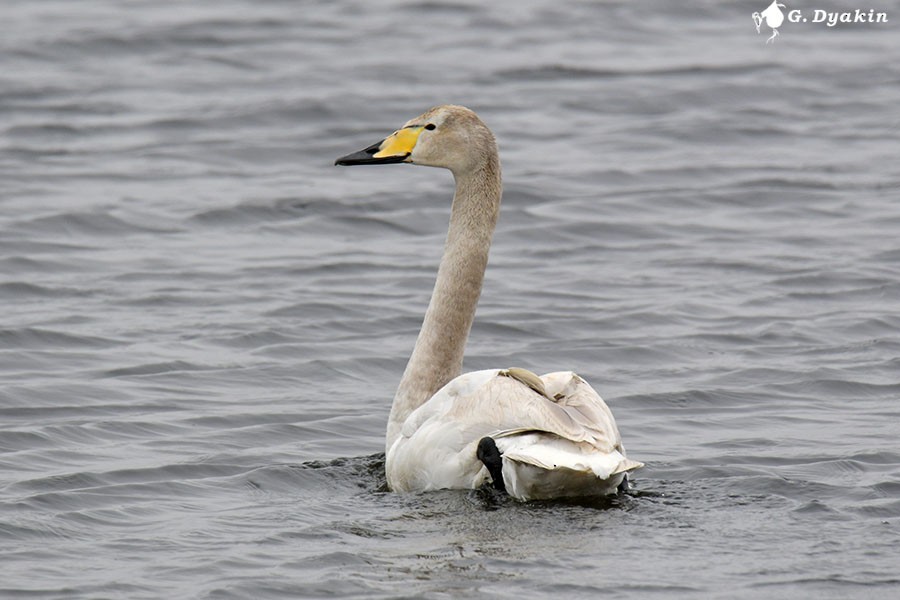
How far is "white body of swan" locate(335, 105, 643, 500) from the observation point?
7.49 meters

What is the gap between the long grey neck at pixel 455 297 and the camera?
29.2ft

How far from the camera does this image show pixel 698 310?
1282 cm

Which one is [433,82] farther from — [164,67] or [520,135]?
[164,67]

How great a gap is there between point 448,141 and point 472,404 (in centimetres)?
180

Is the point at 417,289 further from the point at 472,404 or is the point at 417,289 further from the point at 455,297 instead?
the point at 472,404

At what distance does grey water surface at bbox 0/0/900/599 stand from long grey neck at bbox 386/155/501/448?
1.82 feet

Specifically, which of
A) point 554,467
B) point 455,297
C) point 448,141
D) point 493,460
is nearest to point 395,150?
point 448,141

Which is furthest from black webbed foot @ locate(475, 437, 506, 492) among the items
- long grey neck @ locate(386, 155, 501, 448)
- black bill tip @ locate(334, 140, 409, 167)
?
black bill tip @ locate(334, 140, 409, 167)

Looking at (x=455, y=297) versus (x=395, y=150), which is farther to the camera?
(x=395, y=150)

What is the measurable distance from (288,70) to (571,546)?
15.7 m

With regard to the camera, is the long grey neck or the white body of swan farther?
the long grey neck

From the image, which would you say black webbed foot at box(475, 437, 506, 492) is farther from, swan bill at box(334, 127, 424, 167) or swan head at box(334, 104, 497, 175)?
swan bill at box(334, 127, 424, 167)

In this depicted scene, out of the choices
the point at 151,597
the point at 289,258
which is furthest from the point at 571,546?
the point at 289,258

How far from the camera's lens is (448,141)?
9.12 metres
